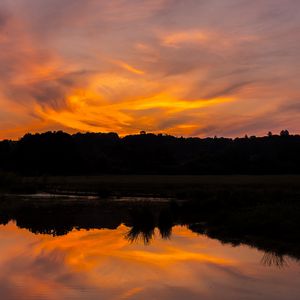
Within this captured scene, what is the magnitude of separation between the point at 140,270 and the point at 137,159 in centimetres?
9817

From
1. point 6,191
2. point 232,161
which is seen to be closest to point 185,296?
point 6,191

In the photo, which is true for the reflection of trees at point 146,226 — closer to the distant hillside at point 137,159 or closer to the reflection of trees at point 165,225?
the reflection of trees at point 165,225

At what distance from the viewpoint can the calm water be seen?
38.3 ft

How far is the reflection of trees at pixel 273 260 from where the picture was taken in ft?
48.3

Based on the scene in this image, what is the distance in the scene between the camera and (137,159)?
112438 millimetres

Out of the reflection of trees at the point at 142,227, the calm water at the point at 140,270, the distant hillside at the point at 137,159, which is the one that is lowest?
the calm water at the point at 140,270

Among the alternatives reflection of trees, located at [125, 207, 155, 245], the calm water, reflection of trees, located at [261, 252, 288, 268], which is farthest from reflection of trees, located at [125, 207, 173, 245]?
reflection of trees, located at [261, 252, 288, 268]

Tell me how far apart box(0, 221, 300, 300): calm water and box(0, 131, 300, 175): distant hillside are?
212ft

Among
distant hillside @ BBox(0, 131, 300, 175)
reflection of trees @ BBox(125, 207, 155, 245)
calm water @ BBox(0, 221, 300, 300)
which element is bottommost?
calm water @ BBox(0, 221, 300, 300)

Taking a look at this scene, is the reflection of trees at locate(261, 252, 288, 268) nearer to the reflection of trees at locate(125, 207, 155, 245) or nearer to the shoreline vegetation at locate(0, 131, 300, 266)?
the shoreline vegetation at locate(0, 131, 300, 266)

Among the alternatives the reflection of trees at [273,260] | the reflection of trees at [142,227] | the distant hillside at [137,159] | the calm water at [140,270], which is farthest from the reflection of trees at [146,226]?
the distant hillside at [137,159]

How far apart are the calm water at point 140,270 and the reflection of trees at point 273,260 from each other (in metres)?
0.03

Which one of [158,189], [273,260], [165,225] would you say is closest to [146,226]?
[165,225]

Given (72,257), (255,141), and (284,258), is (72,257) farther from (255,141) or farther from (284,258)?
(255,141)
